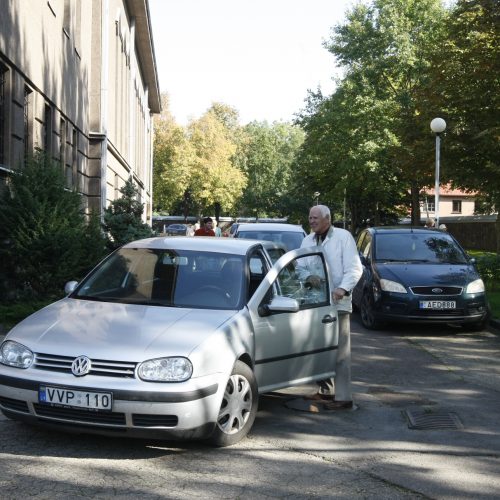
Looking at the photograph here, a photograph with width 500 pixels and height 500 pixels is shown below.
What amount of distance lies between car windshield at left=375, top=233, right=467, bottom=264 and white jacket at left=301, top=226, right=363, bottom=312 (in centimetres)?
616

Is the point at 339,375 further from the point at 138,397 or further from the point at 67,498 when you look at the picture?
the point at 67,498

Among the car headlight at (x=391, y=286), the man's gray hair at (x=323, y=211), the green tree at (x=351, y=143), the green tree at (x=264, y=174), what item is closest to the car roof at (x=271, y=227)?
the car headlight at (x=391, y=286)

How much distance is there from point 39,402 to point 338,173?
150 feet

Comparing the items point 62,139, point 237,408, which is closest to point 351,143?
point 62,139

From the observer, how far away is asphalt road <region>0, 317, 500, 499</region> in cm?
480

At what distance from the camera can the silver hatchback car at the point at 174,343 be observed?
5289 millimetres

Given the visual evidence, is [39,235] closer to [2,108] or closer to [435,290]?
[2,108]

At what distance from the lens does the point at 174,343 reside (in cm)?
545

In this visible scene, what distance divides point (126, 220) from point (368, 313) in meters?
6.36

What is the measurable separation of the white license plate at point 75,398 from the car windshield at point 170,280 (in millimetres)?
1238

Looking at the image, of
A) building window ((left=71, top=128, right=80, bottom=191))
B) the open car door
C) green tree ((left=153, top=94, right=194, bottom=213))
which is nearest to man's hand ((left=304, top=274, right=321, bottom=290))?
the open car door

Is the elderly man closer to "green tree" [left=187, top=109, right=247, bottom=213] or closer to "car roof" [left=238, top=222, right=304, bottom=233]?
"car roof" [left=238, top=222, right=304, bottom=233]

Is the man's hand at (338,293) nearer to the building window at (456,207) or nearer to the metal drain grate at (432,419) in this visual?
the metal drain grate at (432,419)

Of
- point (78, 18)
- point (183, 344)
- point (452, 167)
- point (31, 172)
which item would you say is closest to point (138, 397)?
point (183, 344)
